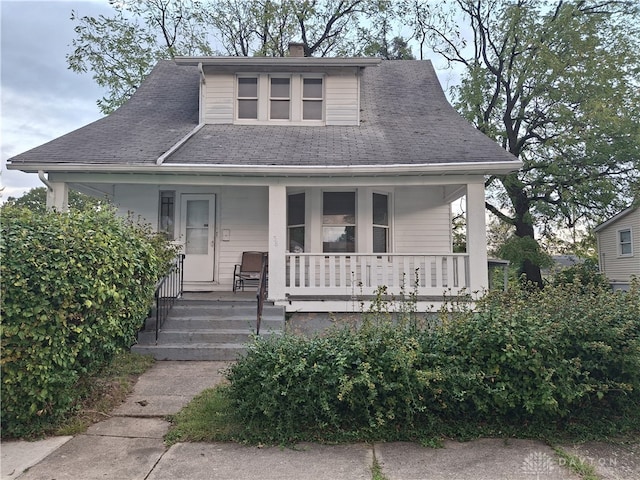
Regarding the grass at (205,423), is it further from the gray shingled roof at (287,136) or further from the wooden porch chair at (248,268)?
the wooden porch chair at (248,268)

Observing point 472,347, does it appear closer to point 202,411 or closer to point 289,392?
point 289,392

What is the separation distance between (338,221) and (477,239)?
284 cm

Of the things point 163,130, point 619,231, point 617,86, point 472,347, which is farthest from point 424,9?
point 472,347

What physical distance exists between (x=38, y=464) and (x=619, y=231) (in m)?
19.7

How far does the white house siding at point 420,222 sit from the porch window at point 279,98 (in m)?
3.38

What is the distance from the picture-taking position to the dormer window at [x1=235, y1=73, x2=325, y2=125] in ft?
32.0

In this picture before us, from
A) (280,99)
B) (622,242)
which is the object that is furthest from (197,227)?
(622,242)

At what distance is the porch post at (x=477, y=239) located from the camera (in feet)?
23.7

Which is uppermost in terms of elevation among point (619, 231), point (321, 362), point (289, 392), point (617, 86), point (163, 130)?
point (617, 86)

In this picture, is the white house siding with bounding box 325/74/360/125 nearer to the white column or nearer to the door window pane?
the door window pane

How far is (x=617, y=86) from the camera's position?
13.4m

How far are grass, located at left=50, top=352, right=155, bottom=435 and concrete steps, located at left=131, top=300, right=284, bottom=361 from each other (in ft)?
1.95

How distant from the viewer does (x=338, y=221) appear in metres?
8.66

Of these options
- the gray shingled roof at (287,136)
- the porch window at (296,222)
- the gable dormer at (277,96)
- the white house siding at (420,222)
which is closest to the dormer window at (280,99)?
the gable dormer at (277,96)
